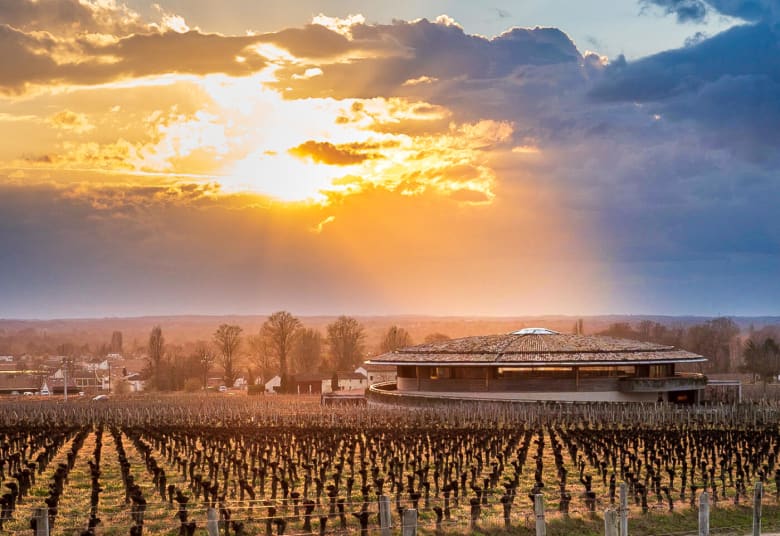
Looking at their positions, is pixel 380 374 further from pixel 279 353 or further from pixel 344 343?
pixel 279 353

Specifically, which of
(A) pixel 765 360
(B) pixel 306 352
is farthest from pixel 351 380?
(A) pixel 765 360

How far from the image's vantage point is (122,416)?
65375mm

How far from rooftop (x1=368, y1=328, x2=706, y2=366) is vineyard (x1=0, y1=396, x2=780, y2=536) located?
7.04 metres

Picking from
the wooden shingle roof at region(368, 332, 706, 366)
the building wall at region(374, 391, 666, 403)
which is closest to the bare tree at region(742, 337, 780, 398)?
the wooden shingle roof at region(368, 332, 706, 366)

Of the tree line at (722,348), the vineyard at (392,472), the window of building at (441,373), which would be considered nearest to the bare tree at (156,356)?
the window of building at (441,373)

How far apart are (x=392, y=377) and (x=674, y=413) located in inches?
2310

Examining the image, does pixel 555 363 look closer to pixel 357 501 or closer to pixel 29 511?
pixel 357 501

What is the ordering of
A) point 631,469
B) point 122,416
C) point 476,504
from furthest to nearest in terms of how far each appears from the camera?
1. point 122,416
2. point 631,469
3. point 476,504

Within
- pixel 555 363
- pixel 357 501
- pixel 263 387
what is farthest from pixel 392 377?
pixel 357 501

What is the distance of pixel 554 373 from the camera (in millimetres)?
69375

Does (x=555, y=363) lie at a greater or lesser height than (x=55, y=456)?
greater

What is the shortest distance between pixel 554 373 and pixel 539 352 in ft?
6.26

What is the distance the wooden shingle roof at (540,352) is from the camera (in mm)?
68188

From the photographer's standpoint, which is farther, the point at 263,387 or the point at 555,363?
the point at 263,387
